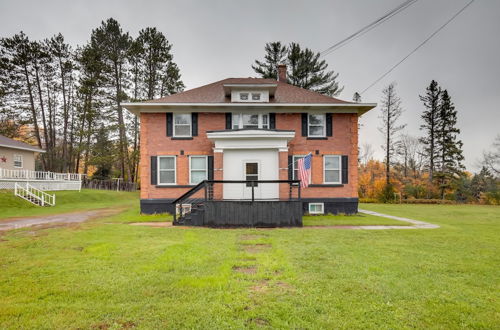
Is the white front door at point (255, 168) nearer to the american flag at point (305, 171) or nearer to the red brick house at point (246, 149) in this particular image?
the red brick house at point (246, 149)

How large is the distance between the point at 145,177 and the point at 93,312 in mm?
11680

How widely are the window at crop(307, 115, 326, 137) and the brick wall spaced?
0.48m

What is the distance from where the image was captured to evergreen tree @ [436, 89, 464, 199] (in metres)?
33.4

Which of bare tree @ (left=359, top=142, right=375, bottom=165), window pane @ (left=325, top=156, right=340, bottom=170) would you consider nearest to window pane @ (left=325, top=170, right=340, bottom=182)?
window pane @ (left=325, top=156, right=340, bottom=170)

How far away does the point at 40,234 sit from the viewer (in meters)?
8.64

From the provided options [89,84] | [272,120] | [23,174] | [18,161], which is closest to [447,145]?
[272,120]

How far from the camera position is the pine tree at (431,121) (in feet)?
116

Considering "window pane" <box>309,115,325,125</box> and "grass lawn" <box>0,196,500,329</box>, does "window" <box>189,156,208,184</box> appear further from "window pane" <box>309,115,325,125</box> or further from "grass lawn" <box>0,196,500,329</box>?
"grass lawn" <box>0,196,500,329</box>

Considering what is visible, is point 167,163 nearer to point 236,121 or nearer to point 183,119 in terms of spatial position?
point 183,119

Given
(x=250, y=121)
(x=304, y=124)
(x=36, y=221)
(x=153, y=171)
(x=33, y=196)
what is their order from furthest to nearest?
1. (x=33, y=196)
2. (x=304, y=124)
3. (x=250, y=121)
4. (x=153, y=171)
5. (x=36, y=221)

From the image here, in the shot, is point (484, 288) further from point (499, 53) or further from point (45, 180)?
point (45, 180)

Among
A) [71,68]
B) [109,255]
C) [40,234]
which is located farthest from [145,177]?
[71,68]

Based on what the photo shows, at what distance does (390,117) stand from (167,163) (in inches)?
1202

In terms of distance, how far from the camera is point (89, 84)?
3322 centimetres
